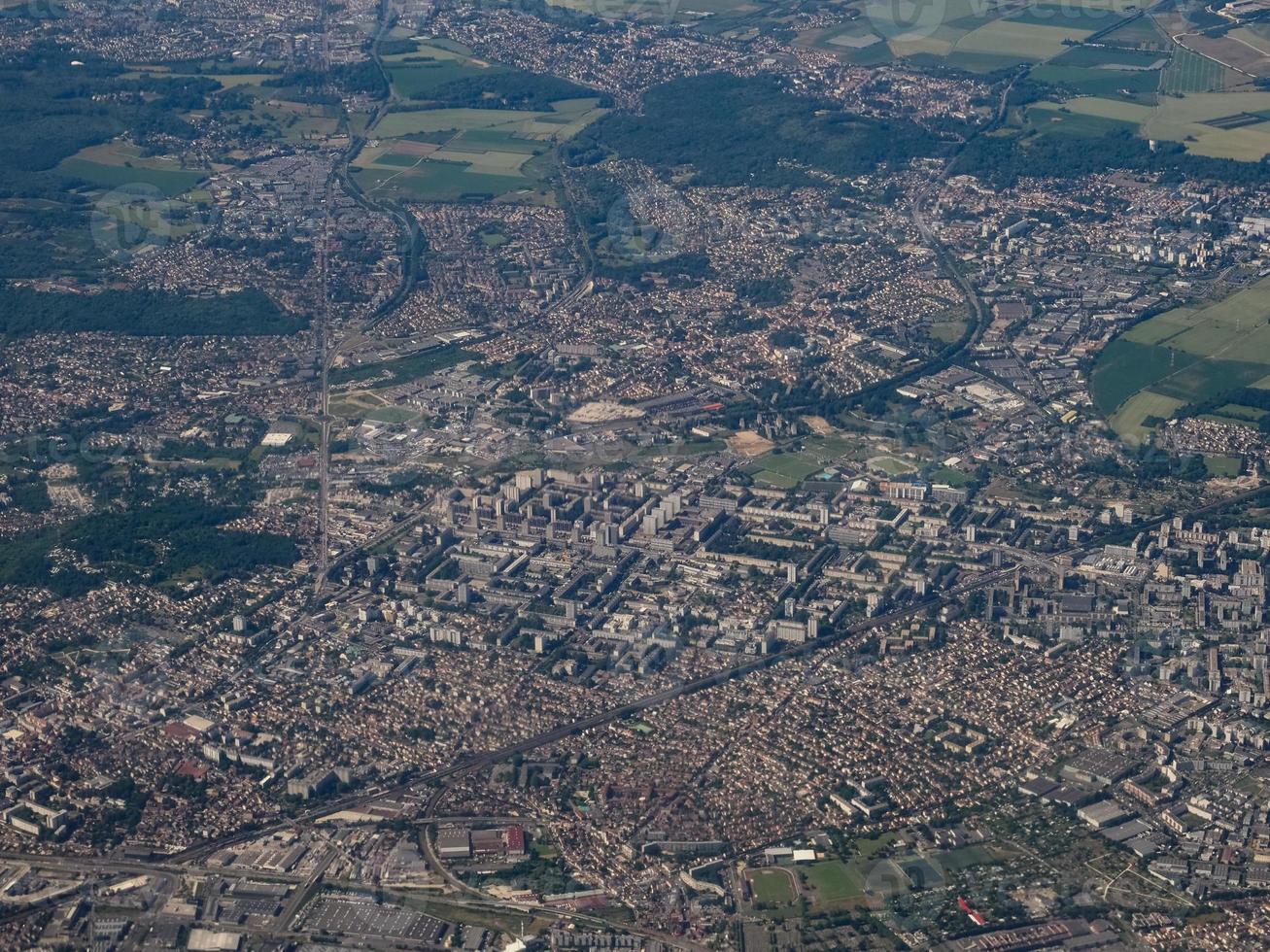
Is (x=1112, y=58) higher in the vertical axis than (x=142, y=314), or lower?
higher

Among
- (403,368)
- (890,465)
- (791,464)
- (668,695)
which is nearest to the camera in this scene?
(668,695)

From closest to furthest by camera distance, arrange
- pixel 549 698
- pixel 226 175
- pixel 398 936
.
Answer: pixel 398 936 < pixel 549 698 < pixel 226 175

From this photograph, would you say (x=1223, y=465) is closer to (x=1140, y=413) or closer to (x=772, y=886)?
(x=1140, y=413)

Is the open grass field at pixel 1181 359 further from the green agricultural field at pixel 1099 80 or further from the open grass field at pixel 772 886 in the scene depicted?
the open grass field at pixel 772 886

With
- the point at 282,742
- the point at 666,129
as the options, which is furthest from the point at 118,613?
the point at 666,129

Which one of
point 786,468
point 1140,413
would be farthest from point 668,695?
point 1140,413

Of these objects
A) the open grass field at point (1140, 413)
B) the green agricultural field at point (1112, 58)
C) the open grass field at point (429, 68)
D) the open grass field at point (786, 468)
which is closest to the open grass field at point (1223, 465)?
the open grass field at point (1140, 413)

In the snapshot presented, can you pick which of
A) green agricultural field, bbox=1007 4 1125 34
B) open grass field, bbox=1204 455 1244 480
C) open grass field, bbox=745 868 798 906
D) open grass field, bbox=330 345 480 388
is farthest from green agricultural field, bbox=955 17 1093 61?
open grass field, bbox=745 868 798 906

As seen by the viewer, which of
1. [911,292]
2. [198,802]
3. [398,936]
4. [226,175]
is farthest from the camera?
[226,175]

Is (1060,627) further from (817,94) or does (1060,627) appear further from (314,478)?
(817,94)
